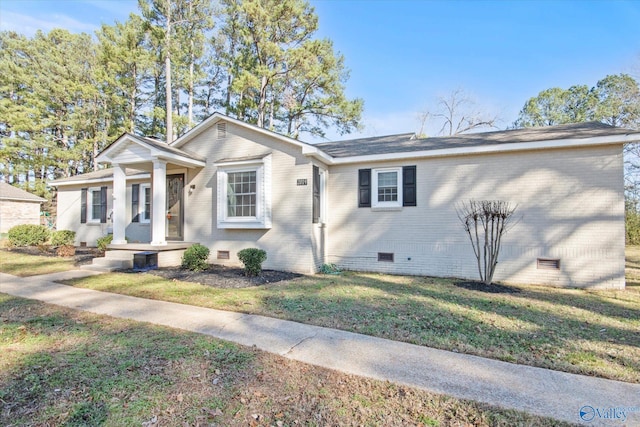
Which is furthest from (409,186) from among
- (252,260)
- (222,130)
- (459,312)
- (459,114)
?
(459,114)

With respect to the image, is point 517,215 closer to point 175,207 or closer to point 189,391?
point 189,391

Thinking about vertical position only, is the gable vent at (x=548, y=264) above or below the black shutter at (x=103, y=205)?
below

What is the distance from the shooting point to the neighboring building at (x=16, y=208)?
2066 centimetres

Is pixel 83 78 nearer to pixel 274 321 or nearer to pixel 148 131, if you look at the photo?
pixel 148 131

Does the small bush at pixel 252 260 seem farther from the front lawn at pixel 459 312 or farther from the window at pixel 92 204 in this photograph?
the window at pixel 92 204

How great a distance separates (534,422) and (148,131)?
28.7 m

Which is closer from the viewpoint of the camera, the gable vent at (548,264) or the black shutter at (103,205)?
the gable vent at (548,264)

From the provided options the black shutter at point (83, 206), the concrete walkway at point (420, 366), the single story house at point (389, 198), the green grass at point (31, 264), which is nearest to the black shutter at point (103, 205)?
the black shutter at point (83, 206)

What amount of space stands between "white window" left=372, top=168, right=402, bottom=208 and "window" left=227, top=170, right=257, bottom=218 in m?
3.74

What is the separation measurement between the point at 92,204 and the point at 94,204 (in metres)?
0.12

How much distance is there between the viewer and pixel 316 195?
9.77 metres

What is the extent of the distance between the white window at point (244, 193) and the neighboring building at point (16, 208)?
1954cm

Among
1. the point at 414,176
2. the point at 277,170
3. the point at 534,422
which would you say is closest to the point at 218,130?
the point at 277,170

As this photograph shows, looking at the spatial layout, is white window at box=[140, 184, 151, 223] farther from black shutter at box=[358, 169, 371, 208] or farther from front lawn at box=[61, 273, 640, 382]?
black shutter at box=[358, 169, 371, 208]
